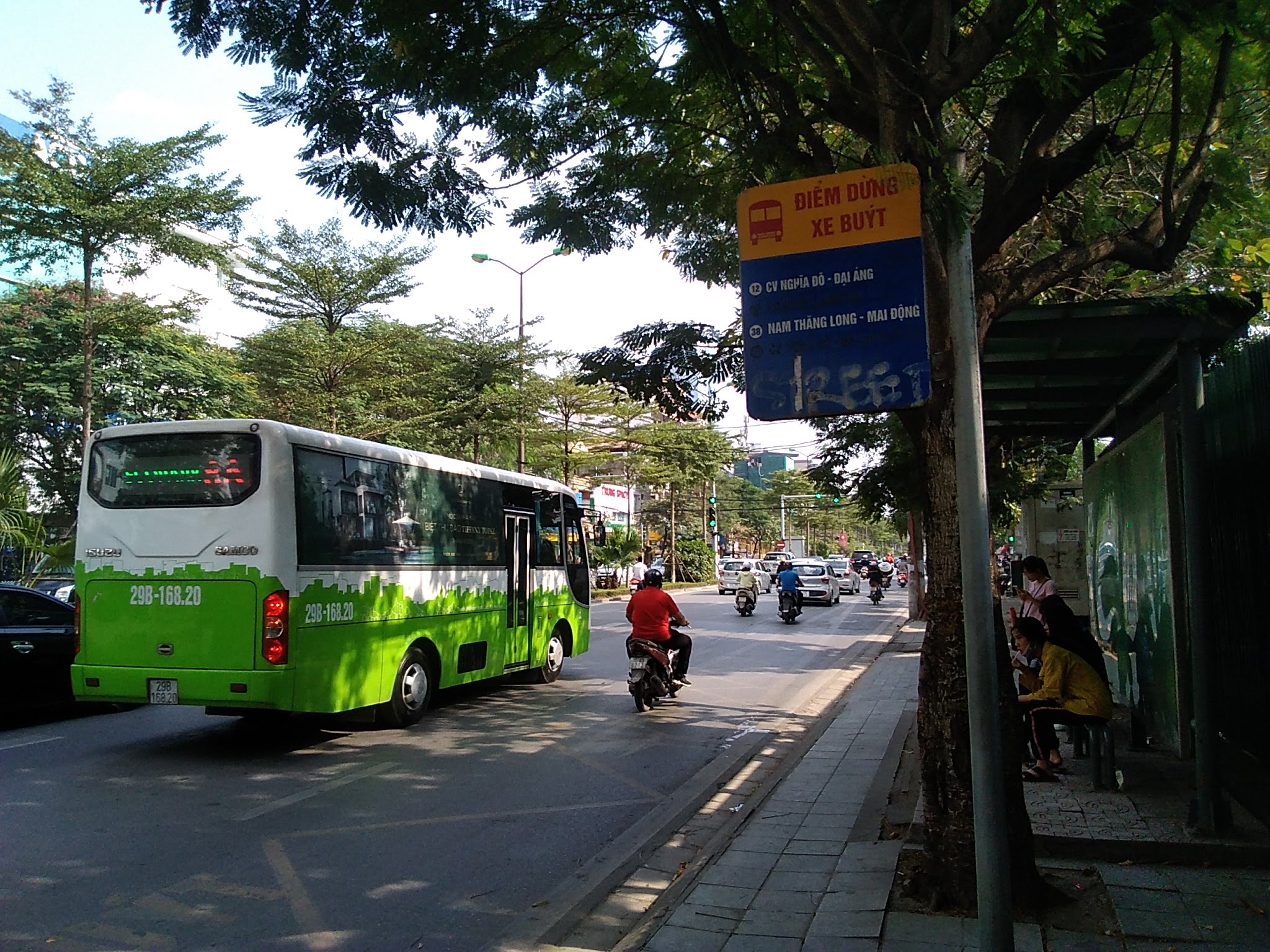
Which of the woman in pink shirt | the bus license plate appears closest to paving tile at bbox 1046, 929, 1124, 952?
the woman in pink shirt

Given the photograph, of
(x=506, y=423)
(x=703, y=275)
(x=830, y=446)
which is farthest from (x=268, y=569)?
(x=506, y=423)

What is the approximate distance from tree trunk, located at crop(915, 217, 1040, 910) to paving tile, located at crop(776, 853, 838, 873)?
2.74ft

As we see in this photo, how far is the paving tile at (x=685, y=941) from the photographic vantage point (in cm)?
425

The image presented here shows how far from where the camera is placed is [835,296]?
3.88 metres

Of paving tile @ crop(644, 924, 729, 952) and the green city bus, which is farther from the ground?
the green city bus

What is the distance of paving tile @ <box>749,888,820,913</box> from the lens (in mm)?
4742

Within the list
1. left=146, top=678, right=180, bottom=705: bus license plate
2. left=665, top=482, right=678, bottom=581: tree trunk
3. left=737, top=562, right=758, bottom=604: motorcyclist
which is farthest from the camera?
left=665, top=482, right=678, bottom=581: tree trunk

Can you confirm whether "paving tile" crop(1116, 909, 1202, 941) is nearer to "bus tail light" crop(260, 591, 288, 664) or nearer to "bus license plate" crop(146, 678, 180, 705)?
"bus tail light" crop(260, 591, 288, 664)

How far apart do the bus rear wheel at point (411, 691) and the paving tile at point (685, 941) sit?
5656mm

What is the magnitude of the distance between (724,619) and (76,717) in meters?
18.3

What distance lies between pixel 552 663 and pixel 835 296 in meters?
10.3

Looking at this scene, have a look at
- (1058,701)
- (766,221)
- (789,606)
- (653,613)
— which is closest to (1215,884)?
(1058,701)

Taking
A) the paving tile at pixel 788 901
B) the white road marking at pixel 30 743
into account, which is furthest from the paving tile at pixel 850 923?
the white road marking at pixel 30 743

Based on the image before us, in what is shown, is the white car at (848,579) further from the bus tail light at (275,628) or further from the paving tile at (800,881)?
the paving tile at (800,881)
